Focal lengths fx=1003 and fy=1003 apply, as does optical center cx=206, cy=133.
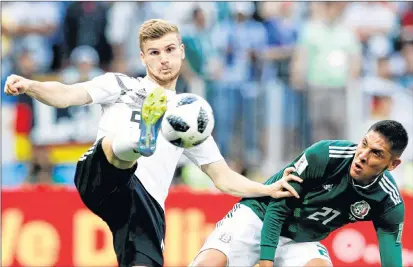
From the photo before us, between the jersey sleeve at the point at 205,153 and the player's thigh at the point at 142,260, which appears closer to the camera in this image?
the player's thigh at the point at 142,260

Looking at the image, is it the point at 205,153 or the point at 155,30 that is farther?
the point at 205,153

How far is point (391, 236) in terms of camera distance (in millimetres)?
6453

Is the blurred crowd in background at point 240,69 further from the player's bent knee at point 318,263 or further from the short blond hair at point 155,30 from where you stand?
the player's bent knee at point 318,263

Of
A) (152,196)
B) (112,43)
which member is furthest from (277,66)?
(152,196)

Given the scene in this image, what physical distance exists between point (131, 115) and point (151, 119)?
36.6 inches

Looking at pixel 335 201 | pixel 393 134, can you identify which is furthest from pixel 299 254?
pixel 393 134

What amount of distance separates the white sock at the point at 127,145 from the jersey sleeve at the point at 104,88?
0.58 metres

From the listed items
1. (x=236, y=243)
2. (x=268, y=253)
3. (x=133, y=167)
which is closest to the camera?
(x=133, y=167)

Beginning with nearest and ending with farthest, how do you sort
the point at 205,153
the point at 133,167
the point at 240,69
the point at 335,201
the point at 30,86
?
1. the point at 30,86
2. the point at 133,167
3. the point at 335,201
4. the point at 205,153
5. the point at 240,69

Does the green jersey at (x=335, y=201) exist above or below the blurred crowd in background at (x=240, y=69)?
below

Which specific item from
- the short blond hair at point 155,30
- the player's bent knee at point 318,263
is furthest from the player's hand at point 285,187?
the short blond hair at point 155,30

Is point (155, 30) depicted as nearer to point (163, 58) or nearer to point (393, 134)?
point (163, 58)

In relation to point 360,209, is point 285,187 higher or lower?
higher

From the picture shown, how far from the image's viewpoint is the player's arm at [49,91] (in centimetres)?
592
